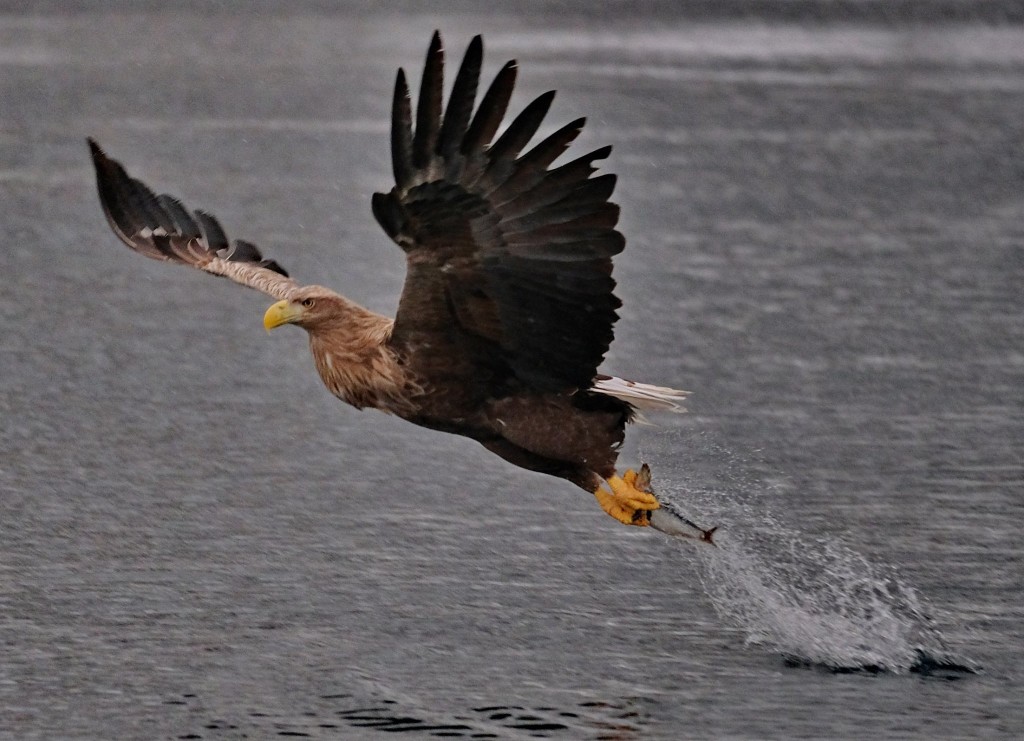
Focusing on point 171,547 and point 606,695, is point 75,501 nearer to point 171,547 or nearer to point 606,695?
point 171,547

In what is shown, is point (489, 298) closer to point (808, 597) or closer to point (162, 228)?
point (808, 597)

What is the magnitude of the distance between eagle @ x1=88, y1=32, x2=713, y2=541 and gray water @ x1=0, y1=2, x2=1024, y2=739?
68 centimetres

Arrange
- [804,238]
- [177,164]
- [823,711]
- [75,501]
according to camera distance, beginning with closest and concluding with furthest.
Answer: [823,711]
[75,501]
[804,238]
[177,164]

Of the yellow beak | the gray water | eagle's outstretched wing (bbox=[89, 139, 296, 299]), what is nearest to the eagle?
the yellow beak

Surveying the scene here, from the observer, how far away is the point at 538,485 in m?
9.27

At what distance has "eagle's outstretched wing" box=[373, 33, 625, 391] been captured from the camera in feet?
20.8

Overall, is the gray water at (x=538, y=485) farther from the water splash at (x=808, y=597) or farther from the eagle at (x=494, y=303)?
the eagle at (x=494, y=303)

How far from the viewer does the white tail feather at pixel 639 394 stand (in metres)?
7.41

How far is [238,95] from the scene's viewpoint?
74.4 ft

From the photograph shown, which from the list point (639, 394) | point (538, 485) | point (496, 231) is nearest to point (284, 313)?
point (496, 231)

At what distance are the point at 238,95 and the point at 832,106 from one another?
19.6 ft

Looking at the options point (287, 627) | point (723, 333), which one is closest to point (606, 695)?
point (287, 627)

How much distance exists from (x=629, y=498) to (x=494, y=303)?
938 millimetres

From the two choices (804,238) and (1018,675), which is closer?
(1018,675)
